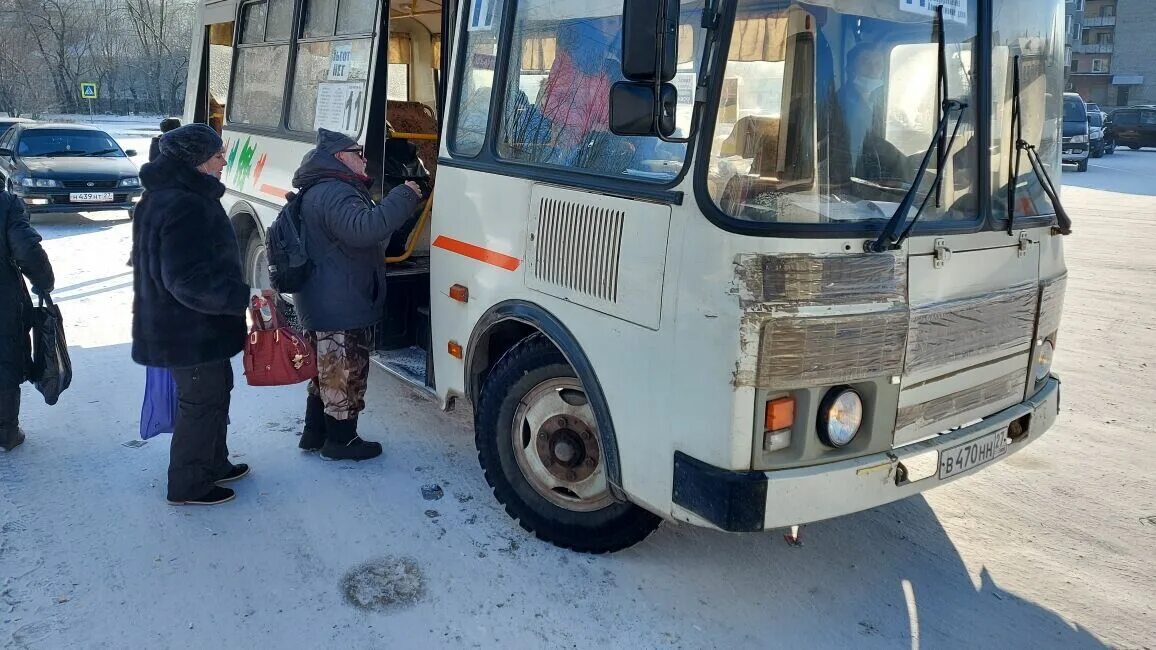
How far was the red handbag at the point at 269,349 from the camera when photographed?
4.36 m

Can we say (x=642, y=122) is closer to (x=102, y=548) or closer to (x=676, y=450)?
(x=676, y=450)

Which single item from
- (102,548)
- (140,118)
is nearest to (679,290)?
(102,548)

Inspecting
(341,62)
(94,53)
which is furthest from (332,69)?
(94,53)

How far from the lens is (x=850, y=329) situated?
2924 mm

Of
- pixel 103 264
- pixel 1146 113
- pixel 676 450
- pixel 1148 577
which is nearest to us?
pixel 676 450

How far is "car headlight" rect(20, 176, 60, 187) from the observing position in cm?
1273

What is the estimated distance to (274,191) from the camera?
20.0 ft

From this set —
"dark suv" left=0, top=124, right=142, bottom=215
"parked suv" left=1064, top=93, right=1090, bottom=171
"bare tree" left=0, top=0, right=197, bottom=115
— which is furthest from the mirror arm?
"bare tree" left=0, top=0, right=197, bottom=115

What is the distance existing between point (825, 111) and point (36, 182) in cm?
1342

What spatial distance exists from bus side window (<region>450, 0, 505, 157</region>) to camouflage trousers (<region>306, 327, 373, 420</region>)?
115 cm

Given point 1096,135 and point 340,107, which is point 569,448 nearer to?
point 340,107

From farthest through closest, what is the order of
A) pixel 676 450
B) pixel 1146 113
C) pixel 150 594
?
pixel 1146 113
pixel 150 594
pixel 676 450

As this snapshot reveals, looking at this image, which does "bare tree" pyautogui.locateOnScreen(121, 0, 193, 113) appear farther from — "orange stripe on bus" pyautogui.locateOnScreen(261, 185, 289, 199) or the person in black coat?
the person in black coat

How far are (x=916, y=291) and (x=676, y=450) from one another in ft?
3.43
